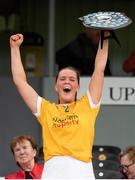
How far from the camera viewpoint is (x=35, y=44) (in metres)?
9.02

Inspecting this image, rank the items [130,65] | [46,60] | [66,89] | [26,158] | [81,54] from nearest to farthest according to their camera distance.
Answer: [66,89], [26,158], [81,54], [130,65], [46,60]

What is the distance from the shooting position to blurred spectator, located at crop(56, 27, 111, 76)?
831cm

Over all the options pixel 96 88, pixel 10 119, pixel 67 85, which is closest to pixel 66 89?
pixel 67 85

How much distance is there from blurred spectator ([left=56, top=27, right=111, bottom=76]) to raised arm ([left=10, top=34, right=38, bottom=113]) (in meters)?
3.47

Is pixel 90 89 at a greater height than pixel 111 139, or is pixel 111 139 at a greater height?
pixel 90 89

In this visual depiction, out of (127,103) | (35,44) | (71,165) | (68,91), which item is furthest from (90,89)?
(35,44)

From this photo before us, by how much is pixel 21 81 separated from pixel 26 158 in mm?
1175

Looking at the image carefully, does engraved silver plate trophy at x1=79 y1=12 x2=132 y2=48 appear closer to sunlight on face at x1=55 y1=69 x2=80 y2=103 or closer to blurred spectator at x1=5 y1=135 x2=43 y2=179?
sunlight on face at x1=55 y1=69 x2=80 y2=103

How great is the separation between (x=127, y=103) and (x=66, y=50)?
36.6 inches

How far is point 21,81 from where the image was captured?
4.68 meters

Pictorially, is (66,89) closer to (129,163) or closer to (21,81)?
(21,81)

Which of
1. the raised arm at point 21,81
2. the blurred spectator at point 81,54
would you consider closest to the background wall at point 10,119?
the blurred spectator at point 81,54

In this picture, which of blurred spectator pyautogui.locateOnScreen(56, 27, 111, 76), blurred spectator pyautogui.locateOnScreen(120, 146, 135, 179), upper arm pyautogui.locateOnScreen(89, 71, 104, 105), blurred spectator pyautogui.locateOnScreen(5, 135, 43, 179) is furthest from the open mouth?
blurred spectator pyautogui.locateOnScreen(56, 27, 111, 76)

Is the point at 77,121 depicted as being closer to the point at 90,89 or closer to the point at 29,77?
the point at 90,89
